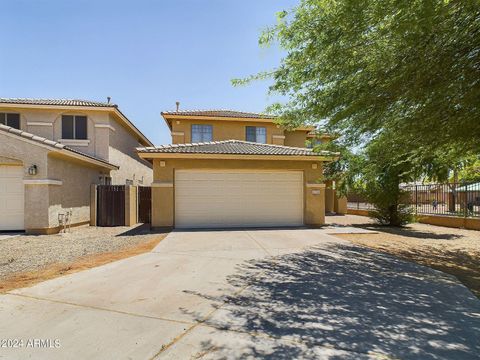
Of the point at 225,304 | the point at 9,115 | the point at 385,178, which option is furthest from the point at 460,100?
the point at 9,115

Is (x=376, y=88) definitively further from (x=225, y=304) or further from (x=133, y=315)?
Result: (x=133, y=315)

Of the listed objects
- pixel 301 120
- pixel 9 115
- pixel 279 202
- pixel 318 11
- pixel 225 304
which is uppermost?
pixel 9 115

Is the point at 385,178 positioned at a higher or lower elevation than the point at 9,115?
lower

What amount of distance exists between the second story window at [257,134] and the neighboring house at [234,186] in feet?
21.5

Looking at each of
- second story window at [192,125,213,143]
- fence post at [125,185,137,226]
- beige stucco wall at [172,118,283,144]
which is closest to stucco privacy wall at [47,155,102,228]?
fence post at [125,185,137,226]

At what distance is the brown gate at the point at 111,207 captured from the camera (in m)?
14.9

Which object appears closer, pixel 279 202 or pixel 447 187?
pixel 279 202

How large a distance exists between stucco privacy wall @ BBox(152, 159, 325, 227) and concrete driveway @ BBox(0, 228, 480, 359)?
5.64 meters

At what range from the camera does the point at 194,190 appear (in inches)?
523

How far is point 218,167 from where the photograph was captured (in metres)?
13.3

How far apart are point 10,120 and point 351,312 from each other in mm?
20434

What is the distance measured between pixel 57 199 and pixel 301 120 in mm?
10854

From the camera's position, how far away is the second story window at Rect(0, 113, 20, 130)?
17.1m

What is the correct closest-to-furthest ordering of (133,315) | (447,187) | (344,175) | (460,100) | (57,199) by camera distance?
(133,315) < (460,100) < (57,199) < (344,175) < (447,187)
